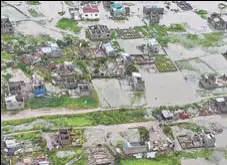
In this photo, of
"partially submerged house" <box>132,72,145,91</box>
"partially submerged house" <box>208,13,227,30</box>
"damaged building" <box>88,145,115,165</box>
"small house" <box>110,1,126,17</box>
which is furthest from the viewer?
"small house" <box>110,1,126,17</box>

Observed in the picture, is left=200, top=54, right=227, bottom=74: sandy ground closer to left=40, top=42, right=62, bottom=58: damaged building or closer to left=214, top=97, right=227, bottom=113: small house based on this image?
left=214, top=97, right=227, bottom=113: small house

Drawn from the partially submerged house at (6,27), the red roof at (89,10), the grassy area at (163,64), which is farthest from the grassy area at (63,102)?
the red roof at (89,10)

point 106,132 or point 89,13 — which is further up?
point 89,13

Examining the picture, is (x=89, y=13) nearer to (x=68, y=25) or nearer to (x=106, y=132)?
(x=68, y=25)

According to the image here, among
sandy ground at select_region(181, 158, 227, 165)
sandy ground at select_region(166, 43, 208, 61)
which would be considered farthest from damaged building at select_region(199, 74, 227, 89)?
sandy ground at select_region(181, 158, 227, 165)

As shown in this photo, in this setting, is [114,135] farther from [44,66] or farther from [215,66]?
[215,66]

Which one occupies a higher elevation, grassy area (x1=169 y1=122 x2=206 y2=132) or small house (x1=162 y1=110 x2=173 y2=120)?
small house (x1=162 y1=110 x2=173 y2=120)

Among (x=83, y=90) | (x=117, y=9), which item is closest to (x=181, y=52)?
(x=117, y=9)
